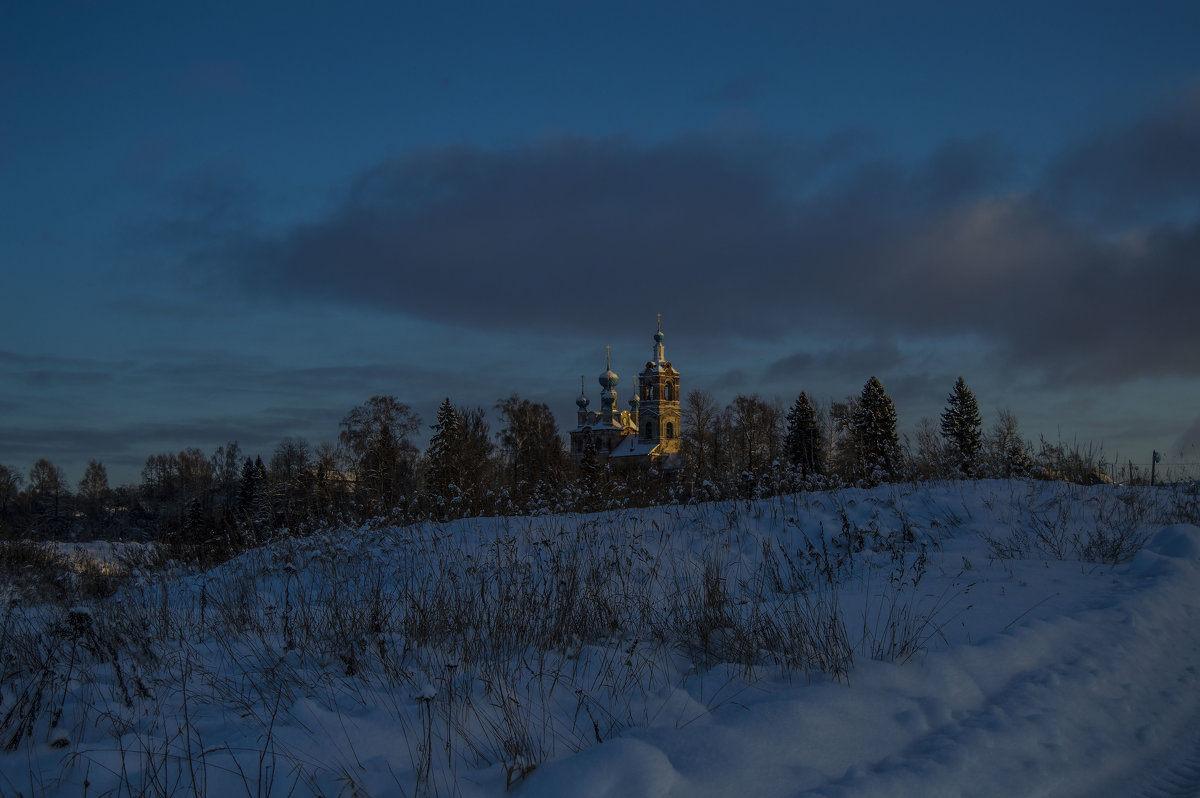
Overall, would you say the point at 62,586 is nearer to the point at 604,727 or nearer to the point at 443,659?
the point at 443,659

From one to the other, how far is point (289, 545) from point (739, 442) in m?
39.0

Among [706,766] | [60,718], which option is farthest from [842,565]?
[60,718]

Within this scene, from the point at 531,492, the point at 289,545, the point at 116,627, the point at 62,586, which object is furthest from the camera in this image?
the point at 531,492

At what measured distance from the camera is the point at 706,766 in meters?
2.69

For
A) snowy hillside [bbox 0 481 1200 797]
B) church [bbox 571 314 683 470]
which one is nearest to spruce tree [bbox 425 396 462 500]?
snowy hillside [bbox 0 481 1200 797]

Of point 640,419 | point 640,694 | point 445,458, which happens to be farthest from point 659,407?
point 640,694

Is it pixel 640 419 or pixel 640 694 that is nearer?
pixel 640 694

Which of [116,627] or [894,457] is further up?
[894,457]

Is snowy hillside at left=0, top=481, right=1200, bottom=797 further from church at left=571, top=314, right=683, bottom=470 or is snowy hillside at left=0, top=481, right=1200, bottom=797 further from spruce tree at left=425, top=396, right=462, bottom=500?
church at left=571, top=314, right=683, bottom=470

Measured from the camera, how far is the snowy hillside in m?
2.65

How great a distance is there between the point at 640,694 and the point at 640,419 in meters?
74.3

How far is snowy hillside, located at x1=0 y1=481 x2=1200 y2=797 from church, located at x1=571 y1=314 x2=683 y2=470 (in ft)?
218

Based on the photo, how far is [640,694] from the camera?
A: 137 inches

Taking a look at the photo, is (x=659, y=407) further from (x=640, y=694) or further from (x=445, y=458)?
(x=640, y=694)
